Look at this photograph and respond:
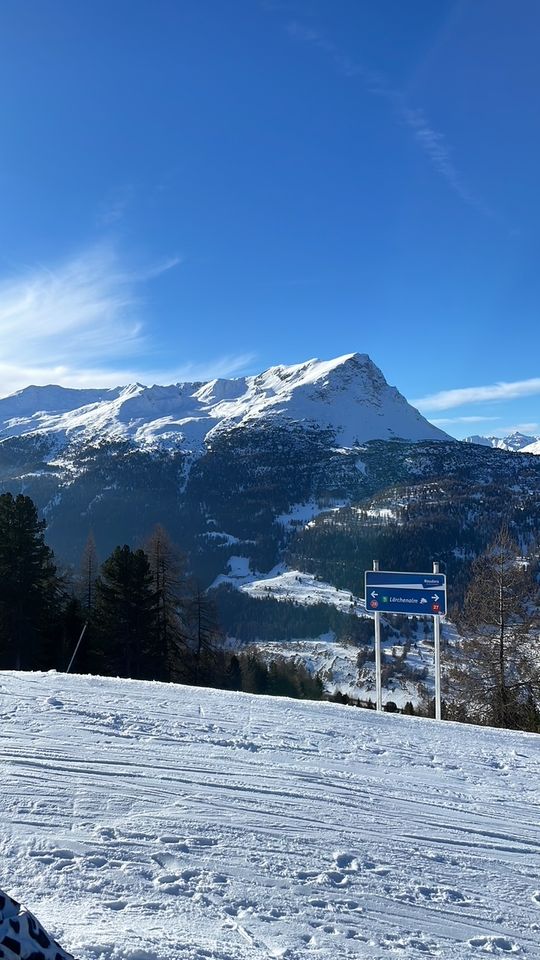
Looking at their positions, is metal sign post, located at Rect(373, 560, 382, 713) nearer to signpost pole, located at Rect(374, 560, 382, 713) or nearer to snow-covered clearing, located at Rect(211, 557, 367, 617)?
signpost pole, located at Rect(374, 560, 382, 713)

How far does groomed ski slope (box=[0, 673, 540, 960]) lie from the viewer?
3.66 meters

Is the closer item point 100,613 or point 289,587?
point 100,613

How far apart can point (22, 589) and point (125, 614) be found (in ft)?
12.3

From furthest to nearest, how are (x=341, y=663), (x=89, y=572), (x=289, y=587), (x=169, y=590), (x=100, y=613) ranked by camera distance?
(x=289, y=587)
(x=341, y=663)
(x=89, y=572)
(x=169, y=590)
(x=100, y=613)

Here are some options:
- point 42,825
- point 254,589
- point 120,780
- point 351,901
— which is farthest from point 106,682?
point 254,589

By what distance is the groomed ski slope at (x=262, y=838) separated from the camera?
366cm

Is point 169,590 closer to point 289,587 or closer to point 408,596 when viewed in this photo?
point 408,596

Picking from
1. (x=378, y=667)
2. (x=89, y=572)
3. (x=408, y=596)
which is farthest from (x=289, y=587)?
(x=408, y=596)

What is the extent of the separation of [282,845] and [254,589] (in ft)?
534

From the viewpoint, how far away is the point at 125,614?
851 inches

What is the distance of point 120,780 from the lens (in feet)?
18.7

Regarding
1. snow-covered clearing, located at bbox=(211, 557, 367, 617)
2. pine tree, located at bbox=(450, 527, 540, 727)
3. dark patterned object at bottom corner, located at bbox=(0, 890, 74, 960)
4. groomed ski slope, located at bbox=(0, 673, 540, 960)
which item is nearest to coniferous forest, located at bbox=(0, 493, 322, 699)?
pine tree, located at bbox=(450, 527, 540, 727)

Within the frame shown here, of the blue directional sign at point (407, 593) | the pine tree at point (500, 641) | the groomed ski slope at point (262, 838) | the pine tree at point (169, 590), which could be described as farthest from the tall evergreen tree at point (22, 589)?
the pine tree at point (500, 641)

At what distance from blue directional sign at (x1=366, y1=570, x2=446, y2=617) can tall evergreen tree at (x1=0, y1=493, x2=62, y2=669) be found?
13.8 meters
